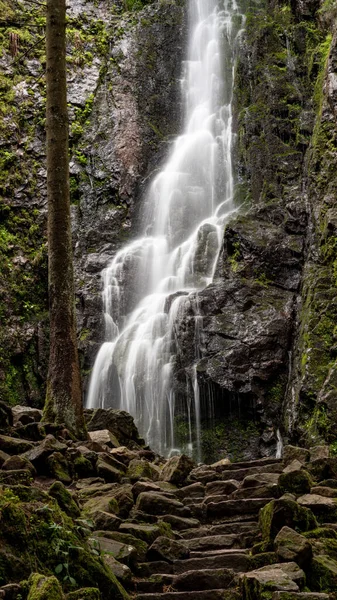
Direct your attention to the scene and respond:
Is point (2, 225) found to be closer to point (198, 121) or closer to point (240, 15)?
point (198, 121)

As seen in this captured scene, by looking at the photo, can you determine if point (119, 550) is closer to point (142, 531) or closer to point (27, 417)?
point (142, 531)

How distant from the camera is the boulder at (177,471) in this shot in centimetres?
654

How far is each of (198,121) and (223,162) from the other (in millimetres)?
3175

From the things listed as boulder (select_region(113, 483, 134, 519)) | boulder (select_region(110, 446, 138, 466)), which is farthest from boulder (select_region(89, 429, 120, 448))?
boulder (select_region(113, 483, 134, 519))

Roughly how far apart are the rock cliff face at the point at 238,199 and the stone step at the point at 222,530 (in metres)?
5.75

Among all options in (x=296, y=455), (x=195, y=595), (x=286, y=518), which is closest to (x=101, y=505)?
(x=195, y=595)

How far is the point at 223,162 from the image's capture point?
20.7 meters

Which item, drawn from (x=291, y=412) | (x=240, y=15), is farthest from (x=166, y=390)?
(x=240, y=15)

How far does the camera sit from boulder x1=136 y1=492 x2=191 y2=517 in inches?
209

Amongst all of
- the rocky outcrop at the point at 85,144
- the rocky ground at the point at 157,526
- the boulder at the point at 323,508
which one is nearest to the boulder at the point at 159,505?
the rocky ground at the point at 157,526

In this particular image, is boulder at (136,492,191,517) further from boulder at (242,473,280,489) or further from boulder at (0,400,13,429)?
boulder at (0,400,13,429)

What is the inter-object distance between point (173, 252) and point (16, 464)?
44.8 feet

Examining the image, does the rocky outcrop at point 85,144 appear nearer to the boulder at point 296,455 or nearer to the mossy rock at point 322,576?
the boulder at point 296,455

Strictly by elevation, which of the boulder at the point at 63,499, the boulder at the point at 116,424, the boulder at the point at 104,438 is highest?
the boulder at the point at 63,499
